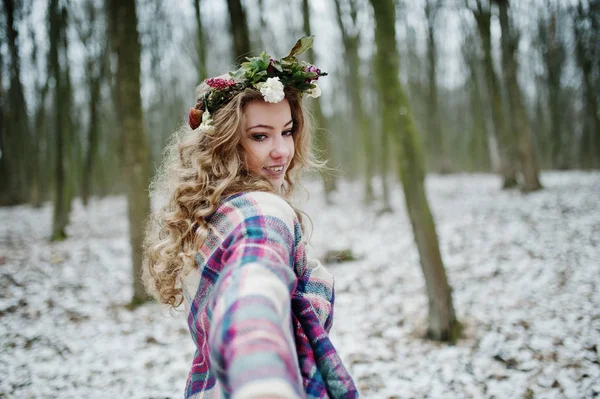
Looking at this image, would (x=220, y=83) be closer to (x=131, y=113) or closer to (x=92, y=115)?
(x=131, y=113)

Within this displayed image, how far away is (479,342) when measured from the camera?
13.1 ft

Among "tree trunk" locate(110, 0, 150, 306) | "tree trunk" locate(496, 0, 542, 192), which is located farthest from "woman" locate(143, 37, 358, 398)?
"tree trunk" locate(496, 0, 542, 192)

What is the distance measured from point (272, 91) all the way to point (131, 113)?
4413mm

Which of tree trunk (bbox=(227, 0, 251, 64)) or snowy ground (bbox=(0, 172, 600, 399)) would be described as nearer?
snowy ground (bbox=(0, 172, 600, 399))

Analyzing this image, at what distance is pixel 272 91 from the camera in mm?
1419

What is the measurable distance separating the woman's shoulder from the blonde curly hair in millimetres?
94

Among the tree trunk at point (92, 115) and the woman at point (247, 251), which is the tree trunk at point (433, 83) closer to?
the tree trunk at point (92, 115)

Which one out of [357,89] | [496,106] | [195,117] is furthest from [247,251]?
[357,89]

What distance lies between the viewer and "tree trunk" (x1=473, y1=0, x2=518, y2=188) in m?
11.5

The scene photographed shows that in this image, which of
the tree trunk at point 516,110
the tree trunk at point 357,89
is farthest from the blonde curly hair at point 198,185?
the tree trunk at point 357,89

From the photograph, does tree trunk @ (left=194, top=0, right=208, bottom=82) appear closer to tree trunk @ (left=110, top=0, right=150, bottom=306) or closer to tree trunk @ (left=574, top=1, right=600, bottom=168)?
tree trunk @ (left=110, top=0, right=150, bottom=306)

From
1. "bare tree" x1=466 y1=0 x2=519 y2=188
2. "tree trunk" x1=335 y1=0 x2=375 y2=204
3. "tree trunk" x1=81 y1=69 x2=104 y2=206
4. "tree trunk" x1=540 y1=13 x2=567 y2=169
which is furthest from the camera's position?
"tree trunk" x1=540 y1=13 x2=567 y2=169

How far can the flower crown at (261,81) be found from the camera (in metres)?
1.44

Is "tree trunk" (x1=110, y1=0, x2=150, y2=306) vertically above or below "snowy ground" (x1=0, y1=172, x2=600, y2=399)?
above
